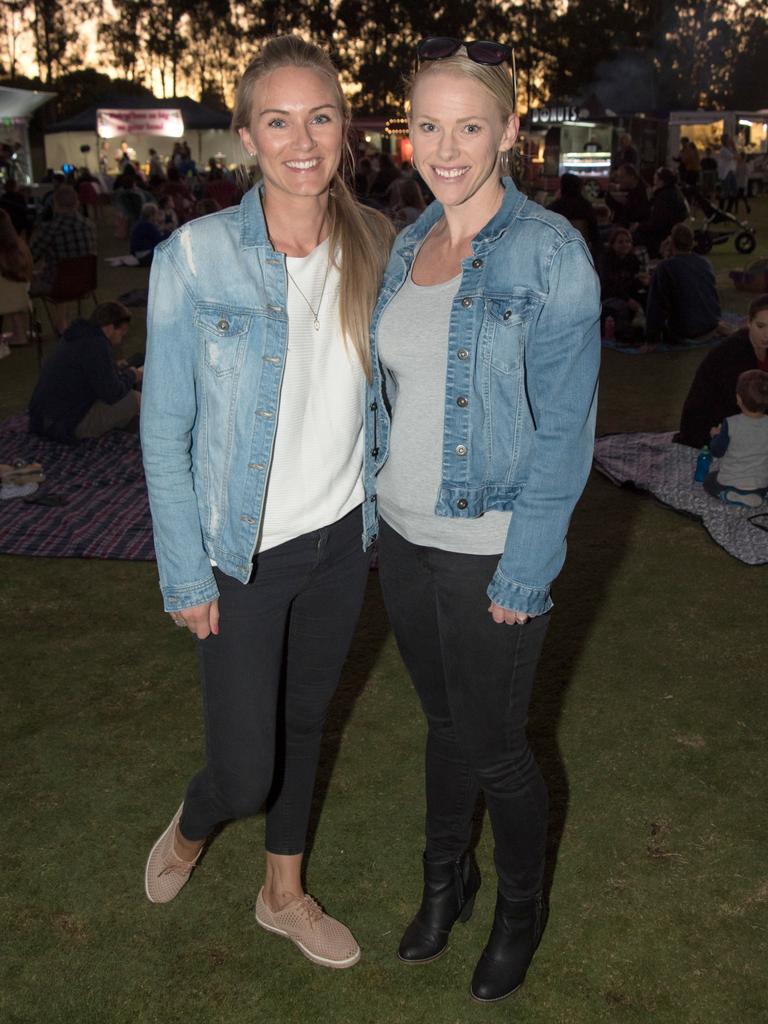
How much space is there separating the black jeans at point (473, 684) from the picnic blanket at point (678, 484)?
347cm

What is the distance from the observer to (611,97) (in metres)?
52.3

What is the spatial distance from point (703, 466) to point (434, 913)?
4.46 metres

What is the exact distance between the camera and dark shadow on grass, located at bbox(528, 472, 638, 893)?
3.72 m

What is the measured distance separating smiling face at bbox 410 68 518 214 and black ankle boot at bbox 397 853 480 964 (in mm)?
1794

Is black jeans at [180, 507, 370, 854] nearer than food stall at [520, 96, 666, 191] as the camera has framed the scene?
Yes

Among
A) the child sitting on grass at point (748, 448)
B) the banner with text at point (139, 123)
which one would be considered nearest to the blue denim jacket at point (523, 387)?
the child sitting on grass at point (748, 448)

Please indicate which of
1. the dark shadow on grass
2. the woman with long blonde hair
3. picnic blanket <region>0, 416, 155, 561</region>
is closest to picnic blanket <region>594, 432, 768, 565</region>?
the dark shadow on grass

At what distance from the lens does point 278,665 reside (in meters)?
2.55

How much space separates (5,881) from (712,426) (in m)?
5.67

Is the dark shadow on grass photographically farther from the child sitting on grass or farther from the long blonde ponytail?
the long blonde ponytail

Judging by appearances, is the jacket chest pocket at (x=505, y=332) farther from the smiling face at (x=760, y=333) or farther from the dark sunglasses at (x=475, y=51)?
the smiling face at (x=760, y=333)

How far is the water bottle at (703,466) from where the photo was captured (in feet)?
21.7

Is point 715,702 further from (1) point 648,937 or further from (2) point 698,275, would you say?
(2) point 698,275

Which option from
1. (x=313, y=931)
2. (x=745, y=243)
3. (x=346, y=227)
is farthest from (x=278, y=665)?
(x=745, y=243)
